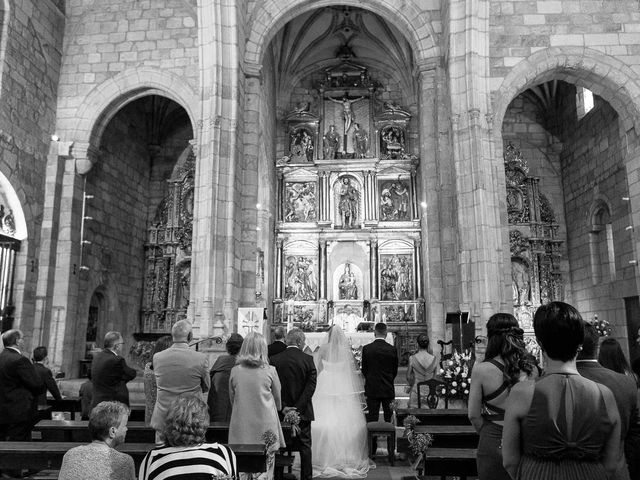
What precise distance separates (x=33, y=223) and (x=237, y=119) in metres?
5.43

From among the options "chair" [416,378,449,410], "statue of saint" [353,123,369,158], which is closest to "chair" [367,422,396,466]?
"chair" [416,378,449,410]

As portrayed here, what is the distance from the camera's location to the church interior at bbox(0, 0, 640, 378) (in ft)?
38.3

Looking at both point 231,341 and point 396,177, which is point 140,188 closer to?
point 396,177

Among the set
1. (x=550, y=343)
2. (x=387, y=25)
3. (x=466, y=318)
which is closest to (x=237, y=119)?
(x=466, y=318)

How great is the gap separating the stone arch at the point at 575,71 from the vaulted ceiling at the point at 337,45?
25.6ft

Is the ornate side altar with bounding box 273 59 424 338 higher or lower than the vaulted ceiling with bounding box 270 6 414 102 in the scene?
lower

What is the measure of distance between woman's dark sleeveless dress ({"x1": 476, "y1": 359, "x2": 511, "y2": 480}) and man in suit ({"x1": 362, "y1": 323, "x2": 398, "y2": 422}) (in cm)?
378

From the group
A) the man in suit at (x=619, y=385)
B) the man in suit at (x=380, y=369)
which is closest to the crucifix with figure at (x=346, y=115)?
the man in suit at (x=380, y=369)

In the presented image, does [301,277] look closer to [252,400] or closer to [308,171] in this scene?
[308,171]

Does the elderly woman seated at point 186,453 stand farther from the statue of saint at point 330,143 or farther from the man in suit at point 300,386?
the statue of saint at point 330,143

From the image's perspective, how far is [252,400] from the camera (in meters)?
4.07

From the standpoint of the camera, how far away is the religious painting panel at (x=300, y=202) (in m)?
19.3

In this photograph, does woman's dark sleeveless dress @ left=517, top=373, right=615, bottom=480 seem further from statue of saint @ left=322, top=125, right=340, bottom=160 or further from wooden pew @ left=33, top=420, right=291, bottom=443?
statue of saint @ left=322, top=125, right=340, bottom=160

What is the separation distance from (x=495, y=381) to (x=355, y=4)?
494 inches
